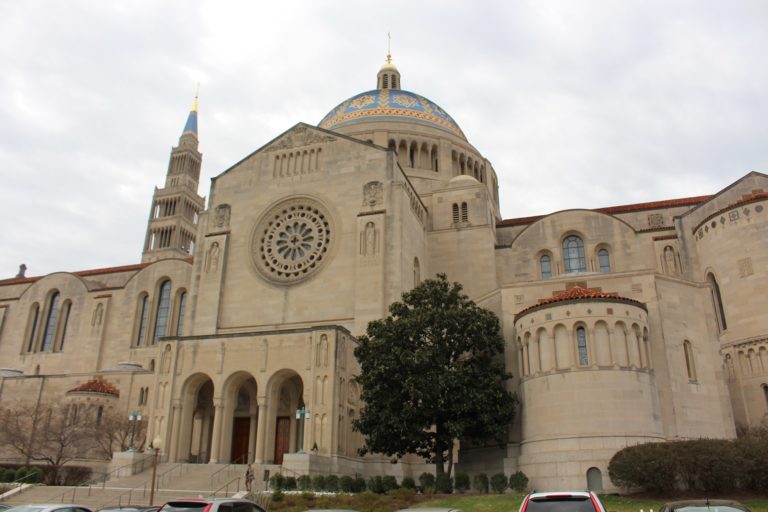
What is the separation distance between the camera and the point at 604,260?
3844cm

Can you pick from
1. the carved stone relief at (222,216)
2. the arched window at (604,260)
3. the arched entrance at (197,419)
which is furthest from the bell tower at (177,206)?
the arched window at (604,260)

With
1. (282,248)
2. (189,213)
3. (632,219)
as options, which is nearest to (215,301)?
(282,248)

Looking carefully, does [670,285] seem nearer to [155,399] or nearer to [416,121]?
[155,399]

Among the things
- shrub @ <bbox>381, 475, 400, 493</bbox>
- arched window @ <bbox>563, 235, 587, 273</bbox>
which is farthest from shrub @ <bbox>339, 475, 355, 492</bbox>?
arched window @ <bbox>563, 235, 587, 273</bbox>

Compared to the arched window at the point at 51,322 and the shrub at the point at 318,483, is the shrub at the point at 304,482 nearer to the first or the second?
the shrub at the point at 318,483

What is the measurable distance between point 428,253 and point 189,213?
175ft

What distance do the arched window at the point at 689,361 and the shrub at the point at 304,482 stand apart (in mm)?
15816

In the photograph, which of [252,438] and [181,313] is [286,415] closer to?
[252,438]

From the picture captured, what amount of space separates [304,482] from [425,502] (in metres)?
5.38

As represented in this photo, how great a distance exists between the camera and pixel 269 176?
40156mm

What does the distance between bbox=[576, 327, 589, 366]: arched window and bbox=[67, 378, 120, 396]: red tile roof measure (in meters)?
26.6

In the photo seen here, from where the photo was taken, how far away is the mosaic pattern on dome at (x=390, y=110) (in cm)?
5200

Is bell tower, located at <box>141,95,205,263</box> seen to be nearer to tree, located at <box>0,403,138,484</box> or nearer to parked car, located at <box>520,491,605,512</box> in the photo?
tree, located at <box>0,403,138,484</box>

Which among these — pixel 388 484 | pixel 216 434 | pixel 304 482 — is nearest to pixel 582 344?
pixel 388 484
